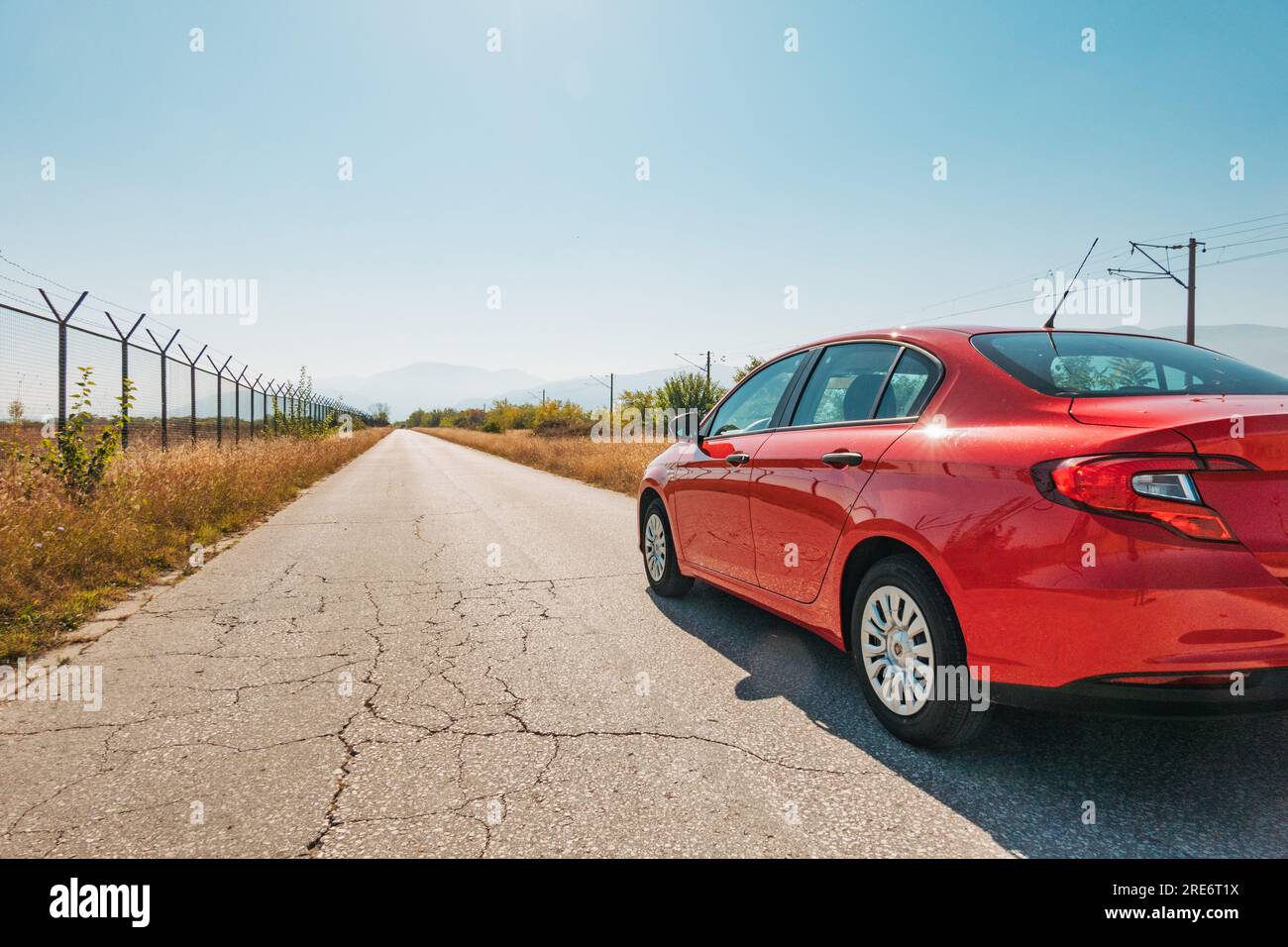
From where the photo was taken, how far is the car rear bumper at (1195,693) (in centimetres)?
224

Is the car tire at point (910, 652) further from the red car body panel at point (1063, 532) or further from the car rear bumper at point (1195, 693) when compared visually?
the car rear bumper at point (1195, 693)

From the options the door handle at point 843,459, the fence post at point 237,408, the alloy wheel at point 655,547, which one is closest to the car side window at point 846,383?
the door handle at point 843,459

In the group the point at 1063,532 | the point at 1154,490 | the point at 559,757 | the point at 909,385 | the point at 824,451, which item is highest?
the point at 909,385

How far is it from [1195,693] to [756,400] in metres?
3.01

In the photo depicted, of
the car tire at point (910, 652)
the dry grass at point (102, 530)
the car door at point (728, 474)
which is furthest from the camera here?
the dry grass at point (102, 530)

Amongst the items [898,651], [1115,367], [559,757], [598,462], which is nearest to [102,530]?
[559,757]

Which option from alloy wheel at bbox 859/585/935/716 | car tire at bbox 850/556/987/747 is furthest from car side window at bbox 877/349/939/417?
alloy wheel at bbox 859/585/935/716

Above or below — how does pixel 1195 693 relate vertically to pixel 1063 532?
below

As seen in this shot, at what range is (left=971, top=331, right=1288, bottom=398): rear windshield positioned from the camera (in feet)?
9.28

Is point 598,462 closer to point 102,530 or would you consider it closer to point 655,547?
point 102,530

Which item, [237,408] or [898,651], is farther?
[237,408]

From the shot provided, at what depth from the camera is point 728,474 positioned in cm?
455

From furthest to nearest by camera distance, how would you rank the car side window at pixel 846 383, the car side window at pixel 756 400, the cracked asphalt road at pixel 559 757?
the car side window at pixel 756 400 < the car side window at pixel 846 383 < the cracked asphalt road at pixel 559 757

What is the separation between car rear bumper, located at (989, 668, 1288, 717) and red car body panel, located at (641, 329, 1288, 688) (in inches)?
1.4
